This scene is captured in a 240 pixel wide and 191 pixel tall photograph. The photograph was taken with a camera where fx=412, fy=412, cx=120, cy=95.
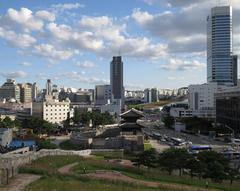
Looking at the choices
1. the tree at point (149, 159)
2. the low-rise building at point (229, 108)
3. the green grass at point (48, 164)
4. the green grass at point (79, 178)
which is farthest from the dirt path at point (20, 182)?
the low-rise building at point (229, 108)

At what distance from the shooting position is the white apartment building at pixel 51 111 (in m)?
128

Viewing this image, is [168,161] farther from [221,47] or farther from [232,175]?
[221,47]

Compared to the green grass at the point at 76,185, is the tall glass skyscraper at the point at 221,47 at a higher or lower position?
higher

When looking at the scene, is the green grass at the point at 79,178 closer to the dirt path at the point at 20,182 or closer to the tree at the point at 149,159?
the dirt path at the point at 20,182

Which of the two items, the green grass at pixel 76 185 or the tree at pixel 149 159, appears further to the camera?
the tree at pixel 149 159

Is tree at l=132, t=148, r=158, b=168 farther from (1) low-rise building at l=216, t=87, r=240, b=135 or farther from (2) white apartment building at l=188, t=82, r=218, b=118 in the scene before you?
(2) white apartment building at l=188, t=82, r=218, b=118

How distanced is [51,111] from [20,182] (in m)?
104

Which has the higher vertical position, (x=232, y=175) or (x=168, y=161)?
(x=168, y=161)

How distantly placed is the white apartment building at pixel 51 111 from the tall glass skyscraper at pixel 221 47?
6337 centimetres

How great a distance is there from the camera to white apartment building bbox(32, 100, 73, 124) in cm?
12794

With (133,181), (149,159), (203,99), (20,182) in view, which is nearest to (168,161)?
(149,159)

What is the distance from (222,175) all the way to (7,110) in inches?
5222

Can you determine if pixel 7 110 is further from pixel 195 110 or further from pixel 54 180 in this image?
pixel 54 180

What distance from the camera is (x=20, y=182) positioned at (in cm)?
2666
